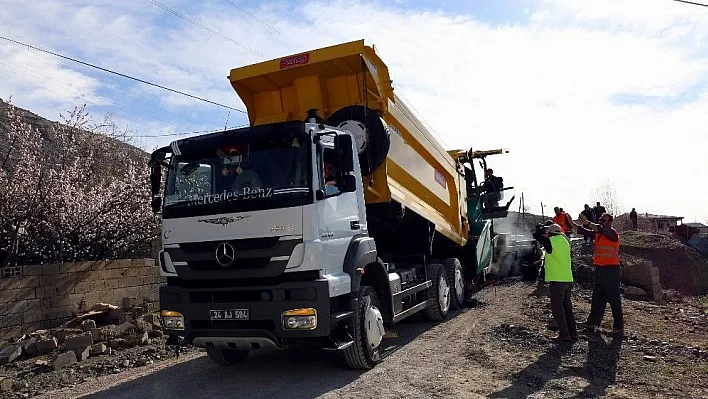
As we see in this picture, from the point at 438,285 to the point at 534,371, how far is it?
304 centimetres

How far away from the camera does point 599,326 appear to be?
807 cm

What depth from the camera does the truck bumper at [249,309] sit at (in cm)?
524

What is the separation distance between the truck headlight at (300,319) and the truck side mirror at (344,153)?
58.5 inches

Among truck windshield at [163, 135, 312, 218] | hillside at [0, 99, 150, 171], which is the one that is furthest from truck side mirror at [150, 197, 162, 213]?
hillside at [0, 99, 150, 171]

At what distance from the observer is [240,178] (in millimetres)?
5652

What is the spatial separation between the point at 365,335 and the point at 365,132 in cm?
244

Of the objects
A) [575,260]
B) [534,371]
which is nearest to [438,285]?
[534,371]

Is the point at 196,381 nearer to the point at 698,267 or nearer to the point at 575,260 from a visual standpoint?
the point at 575,260

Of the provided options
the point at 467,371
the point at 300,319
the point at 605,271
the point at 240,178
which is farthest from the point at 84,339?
the point at 605,271

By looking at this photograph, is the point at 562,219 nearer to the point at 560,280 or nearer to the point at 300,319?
the point at 560,280

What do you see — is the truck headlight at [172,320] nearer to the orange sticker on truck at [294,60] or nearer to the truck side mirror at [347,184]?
the truck side mirror at [347,184]

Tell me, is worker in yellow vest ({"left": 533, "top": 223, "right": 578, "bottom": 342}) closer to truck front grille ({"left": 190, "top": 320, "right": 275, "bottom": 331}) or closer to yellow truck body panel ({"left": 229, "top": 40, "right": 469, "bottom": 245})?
yellow truck body panel ({"left": 229, "top": 40, "right": 469, "bottom": 245})

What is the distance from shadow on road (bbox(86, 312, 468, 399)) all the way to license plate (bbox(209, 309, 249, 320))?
76 centimetres

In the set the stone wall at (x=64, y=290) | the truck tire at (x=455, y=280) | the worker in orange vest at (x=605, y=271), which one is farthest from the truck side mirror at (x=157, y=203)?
the worker in orange vest at (x=605, y=271)
